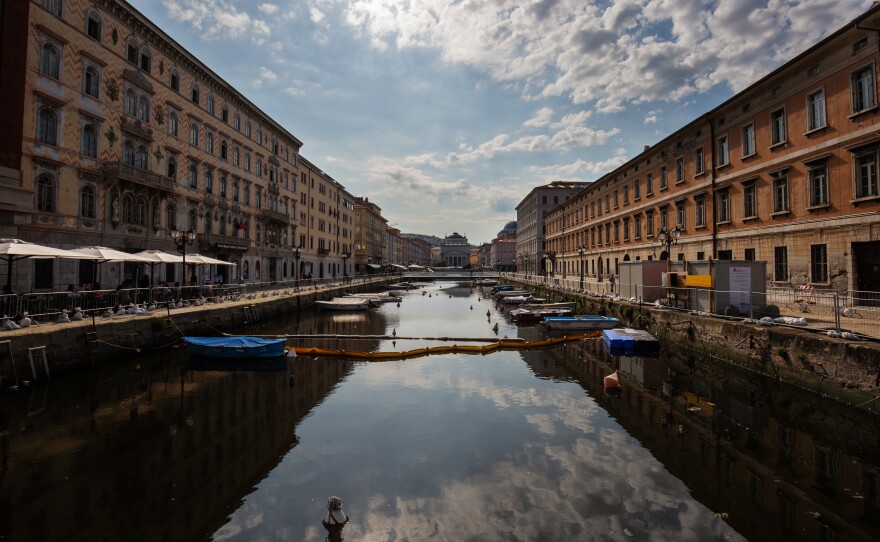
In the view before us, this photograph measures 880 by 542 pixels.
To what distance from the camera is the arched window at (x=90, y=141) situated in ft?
88.7

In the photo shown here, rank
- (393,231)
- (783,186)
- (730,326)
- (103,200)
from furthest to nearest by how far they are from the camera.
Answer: (393,231) < (103,200) < (783,186) < (730,326)

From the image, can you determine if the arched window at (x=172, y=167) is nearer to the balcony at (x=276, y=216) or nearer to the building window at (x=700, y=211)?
the balcony at (x=276, y=216)

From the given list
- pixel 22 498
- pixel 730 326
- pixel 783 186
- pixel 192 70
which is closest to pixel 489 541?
pixel 22 498

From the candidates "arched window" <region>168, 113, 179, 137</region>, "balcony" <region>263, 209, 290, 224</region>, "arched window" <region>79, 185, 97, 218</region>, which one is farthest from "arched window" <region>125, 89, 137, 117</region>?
"balcony" <region>263, 209, 290, 224</region>

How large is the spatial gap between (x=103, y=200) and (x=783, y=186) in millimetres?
42943

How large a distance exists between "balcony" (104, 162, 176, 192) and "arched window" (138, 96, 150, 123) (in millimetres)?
4620

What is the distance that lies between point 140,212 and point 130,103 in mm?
8228

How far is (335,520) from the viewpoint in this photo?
7.12 metres

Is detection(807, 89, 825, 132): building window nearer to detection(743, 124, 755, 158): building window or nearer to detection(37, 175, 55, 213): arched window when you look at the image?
detection(743, 124, 755, 158): building window

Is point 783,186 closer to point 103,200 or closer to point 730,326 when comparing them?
point 730,326

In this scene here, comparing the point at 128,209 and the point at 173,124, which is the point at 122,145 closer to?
the point at 128,209

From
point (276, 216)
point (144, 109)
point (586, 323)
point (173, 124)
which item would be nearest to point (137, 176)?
point (144, 109)

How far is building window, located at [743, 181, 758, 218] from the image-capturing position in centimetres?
2486

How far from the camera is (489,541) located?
7.05m
